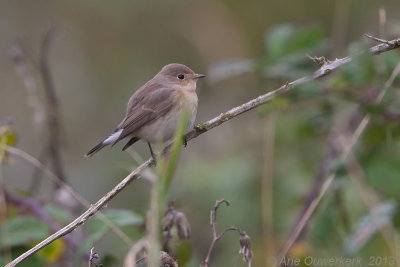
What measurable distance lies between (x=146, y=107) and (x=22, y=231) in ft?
4.47

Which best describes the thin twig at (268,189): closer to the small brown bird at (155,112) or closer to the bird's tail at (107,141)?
the small brown bird at (155,112)

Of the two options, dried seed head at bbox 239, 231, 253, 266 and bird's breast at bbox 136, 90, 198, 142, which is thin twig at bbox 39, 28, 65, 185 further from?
dried seed head at bbox 239, 231, 253, 266

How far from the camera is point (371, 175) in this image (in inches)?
143

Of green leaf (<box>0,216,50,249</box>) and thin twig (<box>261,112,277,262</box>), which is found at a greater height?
thin twig (<box>261,112,277,262</box>)

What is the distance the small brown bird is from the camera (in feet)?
13.4

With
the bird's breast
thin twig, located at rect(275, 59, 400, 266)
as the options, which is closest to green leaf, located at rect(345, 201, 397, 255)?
thin twig, located at rect(275, 59, 400, 266)

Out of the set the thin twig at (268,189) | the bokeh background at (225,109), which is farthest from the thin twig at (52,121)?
the thin twig at (268,189)

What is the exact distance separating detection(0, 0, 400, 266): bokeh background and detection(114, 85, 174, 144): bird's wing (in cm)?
34

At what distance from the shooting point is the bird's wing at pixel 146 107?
411cm

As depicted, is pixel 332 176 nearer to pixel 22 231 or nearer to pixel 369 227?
pixel 369 227

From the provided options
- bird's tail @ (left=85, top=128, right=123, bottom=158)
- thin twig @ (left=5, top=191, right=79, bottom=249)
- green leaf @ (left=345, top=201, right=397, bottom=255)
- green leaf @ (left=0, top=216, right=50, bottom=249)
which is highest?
bird's tail @ (left=85, top=128, right=123, bottom=158)

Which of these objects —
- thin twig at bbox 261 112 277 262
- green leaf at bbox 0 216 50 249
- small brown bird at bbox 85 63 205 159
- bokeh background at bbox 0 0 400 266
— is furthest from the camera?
small brown bird at bbox 85 63 205 159

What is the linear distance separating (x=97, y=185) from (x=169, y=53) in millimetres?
2013

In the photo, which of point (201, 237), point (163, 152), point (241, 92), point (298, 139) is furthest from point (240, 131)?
point (163, 152)
